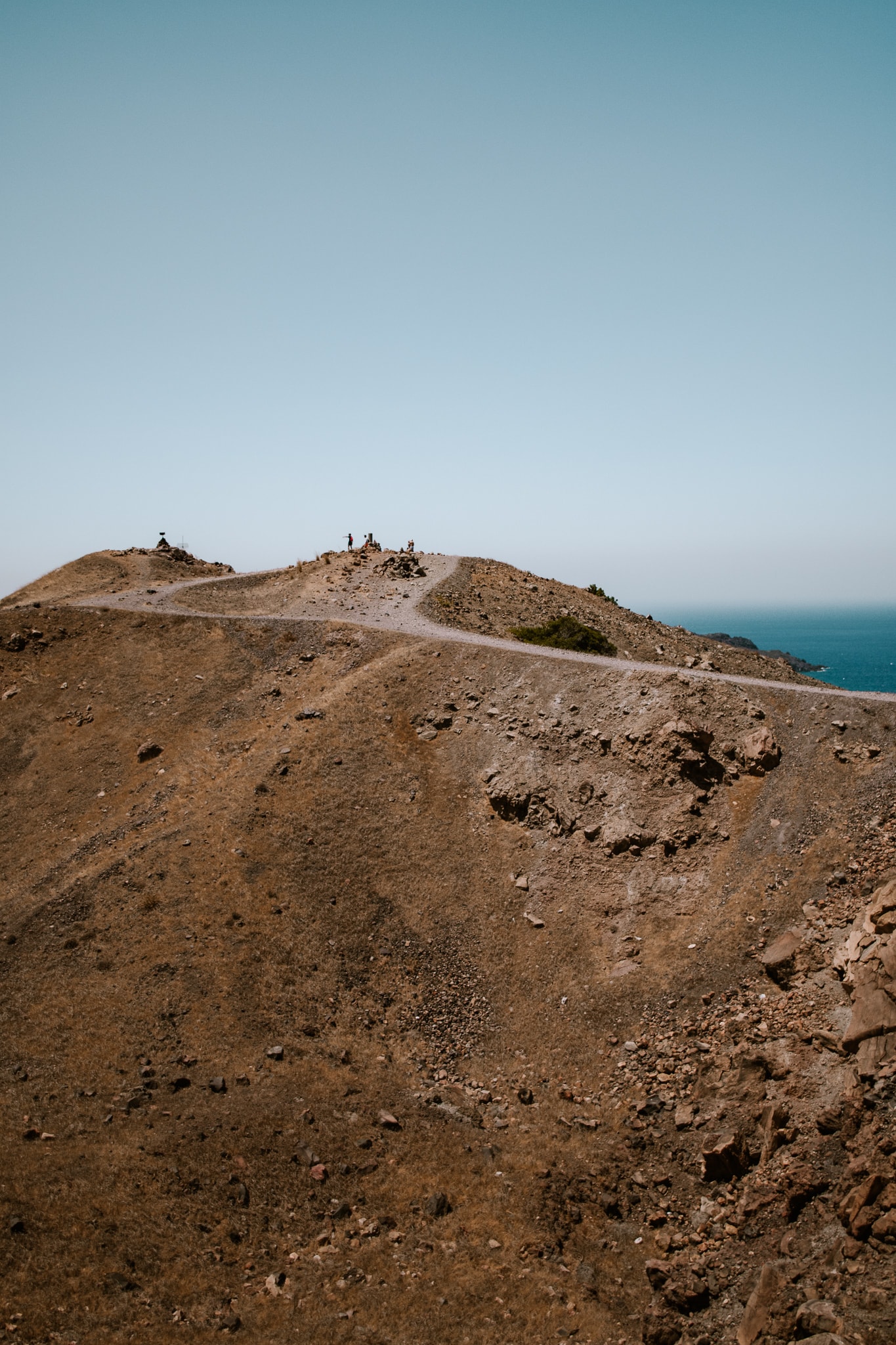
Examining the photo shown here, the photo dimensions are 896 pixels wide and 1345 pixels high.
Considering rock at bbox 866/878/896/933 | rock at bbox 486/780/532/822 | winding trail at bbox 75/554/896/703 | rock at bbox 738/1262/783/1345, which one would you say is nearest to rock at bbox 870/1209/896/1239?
rock at bbox 738/1262/783/1345

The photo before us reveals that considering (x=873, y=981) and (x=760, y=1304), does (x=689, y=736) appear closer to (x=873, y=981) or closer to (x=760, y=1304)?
(x=873, y=981)

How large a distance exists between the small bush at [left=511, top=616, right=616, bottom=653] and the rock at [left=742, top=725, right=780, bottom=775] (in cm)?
1902

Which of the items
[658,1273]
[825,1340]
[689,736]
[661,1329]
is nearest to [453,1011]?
[658,1273]

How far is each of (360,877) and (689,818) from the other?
1484 centimetres

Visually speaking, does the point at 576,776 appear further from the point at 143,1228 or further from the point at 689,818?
the point at 143,1228

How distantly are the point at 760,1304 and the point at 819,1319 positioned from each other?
167cm

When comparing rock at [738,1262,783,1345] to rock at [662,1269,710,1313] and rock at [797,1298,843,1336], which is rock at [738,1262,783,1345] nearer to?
rock at [797,1298,843,1336]

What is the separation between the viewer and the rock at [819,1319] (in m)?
14.1

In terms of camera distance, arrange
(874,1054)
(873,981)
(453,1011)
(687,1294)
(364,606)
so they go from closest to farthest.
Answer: (687,1294) → (874,1054) → (873,981) → (453,1011) → (364,606)

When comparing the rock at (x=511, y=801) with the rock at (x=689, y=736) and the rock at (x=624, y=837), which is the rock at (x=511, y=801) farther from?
the rock at (x=689, y=736)

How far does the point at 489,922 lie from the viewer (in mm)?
30656

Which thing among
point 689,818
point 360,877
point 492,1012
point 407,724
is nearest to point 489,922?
point 492,1012

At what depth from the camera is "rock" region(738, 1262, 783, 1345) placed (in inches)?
605

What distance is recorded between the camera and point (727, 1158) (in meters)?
20.1
